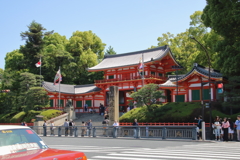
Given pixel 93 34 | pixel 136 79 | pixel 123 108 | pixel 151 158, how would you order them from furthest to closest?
pixel 93 34 < pixel 123 108 < pixel 136 79 < pixel 151 158

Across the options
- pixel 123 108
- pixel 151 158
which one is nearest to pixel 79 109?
pixel 123 108

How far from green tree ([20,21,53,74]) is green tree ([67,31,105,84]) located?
6.93 meters

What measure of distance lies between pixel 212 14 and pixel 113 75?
25495 millimetres

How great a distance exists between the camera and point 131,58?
50250mm

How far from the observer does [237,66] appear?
2662 cm

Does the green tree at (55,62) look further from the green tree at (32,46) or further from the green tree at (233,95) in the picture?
the green tree at (233,95)

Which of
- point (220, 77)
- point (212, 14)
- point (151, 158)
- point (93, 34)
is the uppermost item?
point (93, 34)

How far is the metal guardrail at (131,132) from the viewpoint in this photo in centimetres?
2130

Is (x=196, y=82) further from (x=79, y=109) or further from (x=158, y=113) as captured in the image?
(x=79, y=109)

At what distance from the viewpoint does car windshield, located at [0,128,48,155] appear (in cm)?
581

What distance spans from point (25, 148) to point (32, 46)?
180 feet

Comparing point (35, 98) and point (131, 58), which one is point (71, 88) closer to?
point (35, 98)

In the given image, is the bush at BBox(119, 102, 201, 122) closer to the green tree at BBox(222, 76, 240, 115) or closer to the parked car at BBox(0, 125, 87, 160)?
the green tree at BBox(222, 76, 240, 115)

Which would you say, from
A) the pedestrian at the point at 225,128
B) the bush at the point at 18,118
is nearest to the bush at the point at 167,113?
the pedestrian at the point at 225,128
